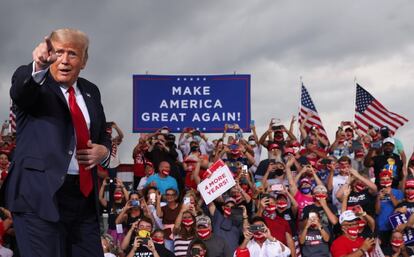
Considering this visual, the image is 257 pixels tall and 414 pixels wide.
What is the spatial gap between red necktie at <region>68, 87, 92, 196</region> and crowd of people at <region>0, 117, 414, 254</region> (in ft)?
25.0

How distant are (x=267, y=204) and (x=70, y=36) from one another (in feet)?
29.6

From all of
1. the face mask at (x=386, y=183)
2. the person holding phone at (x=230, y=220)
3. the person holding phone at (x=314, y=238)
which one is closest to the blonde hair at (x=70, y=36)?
the person holding phone at (x=230, y=220)

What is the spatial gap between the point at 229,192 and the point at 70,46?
10.2 meters

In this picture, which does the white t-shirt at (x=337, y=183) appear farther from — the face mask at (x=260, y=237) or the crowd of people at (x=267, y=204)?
the face mask at (x=260, y=237)

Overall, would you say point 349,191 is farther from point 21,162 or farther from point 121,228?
point 21,162

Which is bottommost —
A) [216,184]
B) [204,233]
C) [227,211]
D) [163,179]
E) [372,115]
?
[204,233]

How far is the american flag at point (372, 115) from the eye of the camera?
67.4 feet

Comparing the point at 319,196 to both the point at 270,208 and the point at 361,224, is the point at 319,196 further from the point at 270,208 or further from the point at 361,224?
the point at 361,224

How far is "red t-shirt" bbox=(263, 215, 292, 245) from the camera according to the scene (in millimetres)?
11852

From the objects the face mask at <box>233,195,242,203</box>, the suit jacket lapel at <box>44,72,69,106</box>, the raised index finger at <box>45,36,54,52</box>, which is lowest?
the face mask at <box>233,195,242,203</box>

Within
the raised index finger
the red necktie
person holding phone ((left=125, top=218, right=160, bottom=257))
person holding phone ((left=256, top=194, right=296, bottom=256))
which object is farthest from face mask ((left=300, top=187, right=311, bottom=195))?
the raised index finger

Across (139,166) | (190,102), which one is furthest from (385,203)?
(190,102)

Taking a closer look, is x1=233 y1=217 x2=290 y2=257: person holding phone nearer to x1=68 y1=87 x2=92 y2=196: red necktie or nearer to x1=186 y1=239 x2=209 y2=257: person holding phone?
x1=186 y1=239 x2=209 y2=257: person holding phone

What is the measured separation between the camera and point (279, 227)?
1199 centimetres
